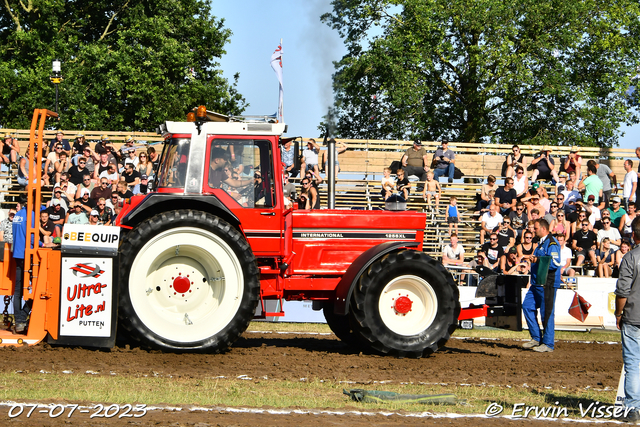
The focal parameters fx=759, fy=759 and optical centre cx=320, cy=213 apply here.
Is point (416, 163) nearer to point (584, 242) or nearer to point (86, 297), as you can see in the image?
point (584, 242)

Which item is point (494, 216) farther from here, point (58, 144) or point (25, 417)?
point (25, 417)

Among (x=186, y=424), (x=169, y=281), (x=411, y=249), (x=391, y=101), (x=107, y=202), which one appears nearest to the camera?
(x=186, y=424)

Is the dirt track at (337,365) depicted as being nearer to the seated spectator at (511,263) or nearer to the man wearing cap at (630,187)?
the seated spectator at (511,263)

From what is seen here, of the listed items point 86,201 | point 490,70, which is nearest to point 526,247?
point 86,201

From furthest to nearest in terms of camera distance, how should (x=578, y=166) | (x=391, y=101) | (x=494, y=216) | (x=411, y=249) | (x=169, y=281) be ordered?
(x=391, y=101)
(x=578, y=166)
(x=494, y=216)
(x=411, y=249)
(x=169, y=281)

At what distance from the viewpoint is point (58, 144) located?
17.8 meters

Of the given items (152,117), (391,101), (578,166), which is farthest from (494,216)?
(152,117)

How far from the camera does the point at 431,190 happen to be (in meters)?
19.1

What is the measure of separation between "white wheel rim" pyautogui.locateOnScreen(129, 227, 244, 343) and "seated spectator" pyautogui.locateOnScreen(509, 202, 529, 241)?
9.39m

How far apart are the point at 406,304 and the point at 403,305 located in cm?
4

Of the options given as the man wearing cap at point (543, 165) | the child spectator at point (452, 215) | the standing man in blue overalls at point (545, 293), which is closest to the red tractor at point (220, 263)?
the standing man in blue overalls at point (545, 293)

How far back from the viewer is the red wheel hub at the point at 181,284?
29.2 ft

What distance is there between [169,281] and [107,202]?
285 inches

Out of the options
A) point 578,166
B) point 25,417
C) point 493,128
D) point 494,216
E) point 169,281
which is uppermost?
point 493,128
